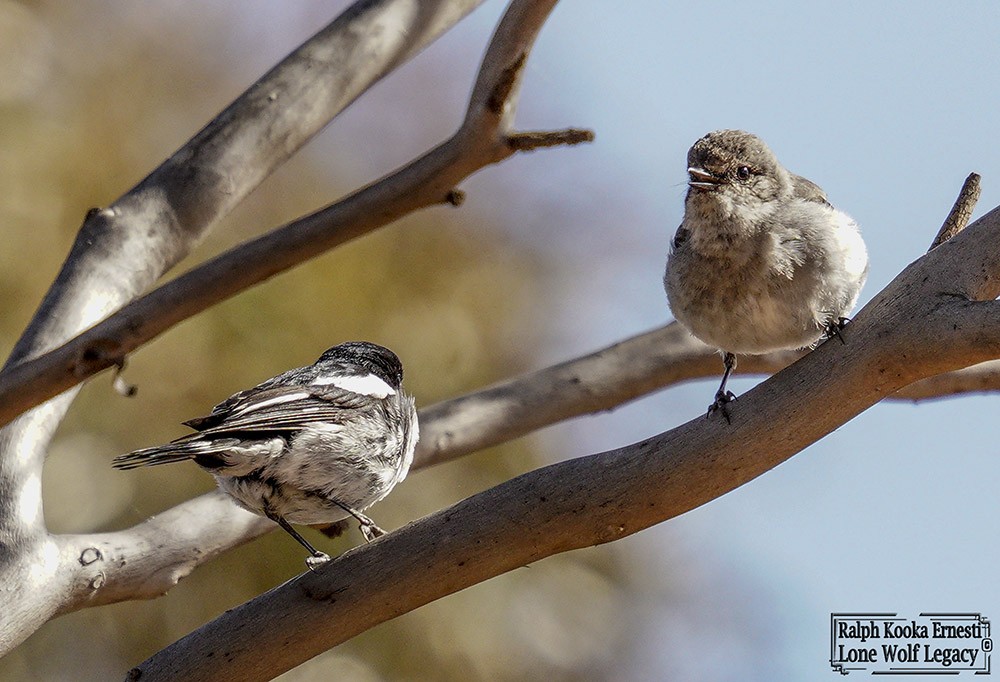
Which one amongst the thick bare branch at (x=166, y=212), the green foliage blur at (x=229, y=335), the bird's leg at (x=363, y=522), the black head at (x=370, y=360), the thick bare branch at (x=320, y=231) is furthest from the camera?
the green foliage blur at (x=229, y=335)

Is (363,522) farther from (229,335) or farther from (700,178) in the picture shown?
(229,335)

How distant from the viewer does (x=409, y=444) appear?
4.43m

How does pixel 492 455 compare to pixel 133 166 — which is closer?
pixel 492 455

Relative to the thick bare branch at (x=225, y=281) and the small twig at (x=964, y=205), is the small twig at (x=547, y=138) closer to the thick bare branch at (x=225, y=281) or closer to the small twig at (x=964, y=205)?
the thick bare branch at (x=225, y=281)

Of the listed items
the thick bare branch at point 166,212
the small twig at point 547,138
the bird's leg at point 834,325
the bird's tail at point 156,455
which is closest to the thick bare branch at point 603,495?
the bird's leg at point 834,325

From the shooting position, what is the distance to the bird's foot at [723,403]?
124 inches

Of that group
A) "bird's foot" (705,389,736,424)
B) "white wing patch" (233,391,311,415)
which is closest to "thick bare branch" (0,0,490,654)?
"white wing patch" (233,391,311,415)

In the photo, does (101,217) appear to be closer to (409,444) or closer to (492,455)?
(409,444)

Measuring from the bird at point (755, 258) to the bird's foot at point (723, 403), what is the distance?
0.01m

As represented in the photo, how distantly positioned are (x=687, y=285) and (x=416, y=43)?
7.27 ft

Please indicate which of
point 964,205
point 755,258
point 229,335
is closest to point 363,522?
point 755,258

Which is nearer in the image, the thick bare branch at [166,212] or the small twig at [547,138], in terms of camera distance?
the small twig at [547,138]

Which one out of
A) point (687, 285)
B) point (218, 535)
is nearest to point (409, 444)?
point (218, 535)

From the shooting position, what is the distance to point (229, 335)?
7195 millimetres
